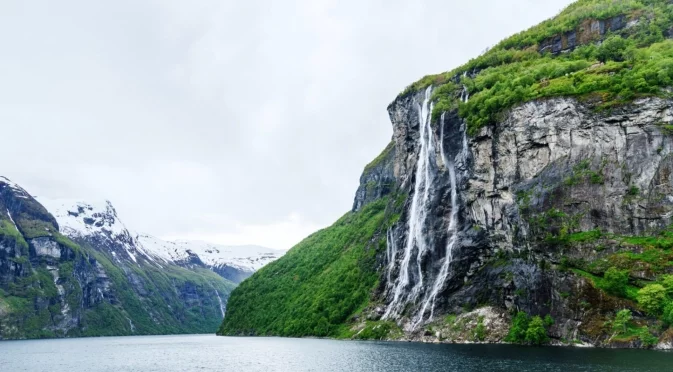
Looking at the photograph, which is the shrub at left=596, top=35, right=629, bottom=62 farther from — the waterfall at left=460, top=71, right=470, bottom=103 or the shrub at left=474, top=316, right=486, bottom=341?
the shrub at left=474, top=316, right=486, bottom=341

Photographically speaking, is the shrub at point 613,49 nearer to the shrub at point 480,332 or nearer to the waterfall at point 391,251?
the shrub at point 480,332

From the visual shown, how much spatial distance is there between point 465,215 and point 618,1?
215 ft

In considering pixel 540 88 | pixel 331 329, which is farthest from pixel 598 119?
pixel 331 329

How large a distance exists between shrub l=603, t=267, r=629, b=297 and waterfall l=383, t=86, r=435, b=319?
1510 inches

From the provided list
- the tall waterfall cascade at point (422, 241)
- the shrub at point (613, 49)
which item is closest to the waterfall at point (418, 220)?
the tall waterfall cascade at point (422, 241)

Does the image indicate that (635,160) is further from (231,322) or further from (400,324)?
(231,322)

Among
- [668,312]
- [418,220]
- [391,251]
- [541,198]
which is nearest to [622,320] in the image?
[668,312]

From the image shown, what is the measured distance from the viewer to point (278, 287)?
172000mm

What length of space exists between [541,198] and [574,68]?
2788cm

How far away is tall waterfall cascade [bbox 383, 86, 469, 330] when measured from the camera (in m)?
93.8

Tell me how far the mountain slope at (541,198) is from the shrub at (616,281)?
0.16 m

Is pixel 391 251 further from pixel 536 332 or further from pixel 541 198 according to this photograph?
pixel 536 332

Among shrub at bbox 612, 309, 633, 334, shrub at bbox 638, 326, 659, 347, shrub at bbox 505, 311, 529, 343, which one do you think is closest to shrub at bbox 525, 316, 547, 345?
shrub at bbox 505, 311, 529, 343

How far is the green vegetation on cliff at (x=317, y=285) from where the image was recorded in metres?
126
